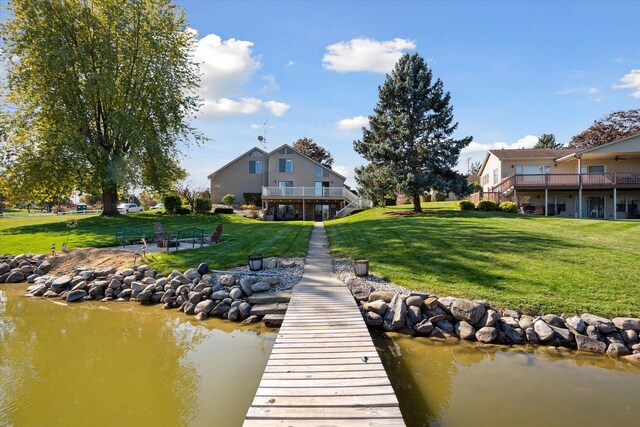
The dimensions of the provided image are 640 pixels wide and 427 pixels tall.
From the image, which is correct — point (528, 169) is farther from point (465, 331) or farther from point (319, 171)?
point (465, 331)

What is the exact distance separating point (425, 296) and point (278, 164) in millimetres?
30496

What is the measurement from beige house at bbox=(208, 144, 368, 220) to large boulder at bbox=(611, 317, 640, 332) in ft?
90.5

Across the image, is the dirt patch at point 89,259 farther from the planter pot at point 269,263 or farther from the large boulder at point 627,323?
the large boulder at point 627,323

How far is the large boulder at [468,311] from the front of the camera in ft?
25.2

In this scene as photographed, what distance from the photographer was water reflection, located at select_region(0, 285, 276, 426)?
4996mm

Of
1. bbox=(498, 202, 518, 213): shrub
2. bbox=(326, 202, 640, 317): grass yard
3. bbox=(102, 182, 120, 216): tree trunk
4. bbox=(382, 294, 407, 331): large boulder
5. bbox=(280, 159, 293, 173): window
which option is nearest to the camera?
bbox=(382, 294, 407, 331): large boulder

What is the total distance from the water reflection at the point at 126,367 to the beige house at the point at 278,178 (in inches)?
1032

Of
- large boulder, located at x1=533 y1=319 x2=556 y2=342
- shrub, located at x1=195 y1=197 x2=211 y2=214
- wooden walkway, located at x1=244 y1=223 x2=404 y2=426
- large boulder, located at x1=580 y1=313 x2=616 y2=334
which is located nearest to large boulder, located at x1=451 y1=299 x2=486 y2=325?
large boulder, located at x1=533 y1=319 x2=556 y2=342

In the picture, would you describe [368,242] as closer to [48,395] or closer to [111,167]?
[48,395]

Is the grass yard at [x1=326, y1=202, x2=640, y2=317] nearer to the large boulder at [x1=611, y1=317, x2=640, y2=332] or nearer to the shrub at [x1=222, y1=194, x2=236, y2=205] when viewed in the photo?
the large boulder at [x1=611, y1=317, x2=640, y2=332]

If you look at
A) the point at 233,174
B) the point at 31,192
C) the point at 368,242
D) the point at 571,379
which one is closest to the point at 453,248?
the point at 368,242

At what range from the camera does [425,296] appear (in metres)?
8.36

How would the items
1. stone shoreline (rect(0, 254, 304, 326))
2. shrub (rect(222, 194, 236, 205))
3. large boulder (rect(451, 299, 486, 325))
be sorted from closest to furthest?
large boulder (rect(451, 299, 486, 325))
stone shoreline (rect(0, 254, 304, 326))
shrub (rect(222, 194, 236, 205))

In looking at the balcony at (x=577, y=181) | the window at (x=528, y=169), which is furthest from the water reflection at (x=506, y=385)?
the window at (x=528, y=169)
